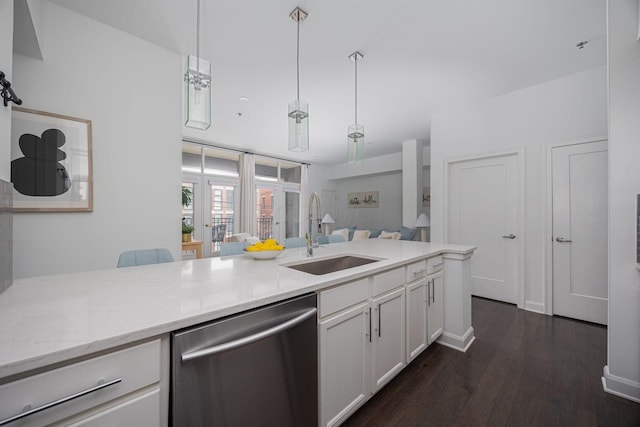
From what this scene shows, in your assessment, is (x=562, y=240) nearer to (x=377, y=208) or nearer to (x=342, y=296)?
(x=342, y=296)

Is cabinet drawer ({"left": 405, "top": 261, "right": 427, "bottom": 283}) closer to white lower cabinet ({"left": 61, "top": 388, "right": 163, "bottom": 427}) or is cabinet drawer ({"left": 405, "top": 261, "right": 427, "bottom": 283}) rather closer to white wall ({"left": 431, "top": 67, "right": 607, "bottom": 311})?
white lower cabinet ({"left": 61, "top": 388, "right": 163, "bottom": 427})

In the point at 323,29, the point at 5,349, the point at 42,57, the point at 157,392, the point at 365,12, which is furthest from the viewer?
the point at 323,29

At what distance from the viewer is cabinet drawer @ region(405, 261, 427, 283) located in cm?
181

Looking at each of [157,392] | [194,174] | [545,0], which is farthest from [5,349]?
[194,174]

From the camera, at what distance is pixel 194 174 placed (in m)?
5.37

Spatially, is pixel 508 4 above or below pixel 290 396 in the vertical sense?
above

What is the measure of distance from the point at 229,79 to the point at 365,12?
1.63 metres

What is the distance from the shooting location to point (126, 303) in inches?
35.3

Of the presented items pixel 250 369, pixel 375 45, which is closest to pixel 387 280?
pixel 250 369

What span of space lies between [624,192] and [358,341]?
1.90m

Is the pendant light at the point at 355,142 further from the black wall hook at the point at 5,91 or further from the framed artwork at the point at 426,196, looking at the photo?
the framed artwork at the point at 426,196

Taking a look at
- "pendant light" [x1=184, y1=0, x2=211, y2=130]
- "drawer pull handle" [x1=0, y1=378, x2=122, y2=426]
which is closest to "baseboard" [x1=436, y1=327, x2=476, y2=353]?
"drawer pull handle" [x1=0, y1=378, x2=122, y2=426]

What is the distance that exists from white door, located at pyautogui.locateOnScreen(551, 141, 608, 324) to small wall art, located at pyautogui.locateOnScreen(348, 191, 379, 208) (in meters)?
4.09

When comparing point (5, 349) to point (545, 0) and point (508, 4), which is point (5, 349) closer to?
point (508, 4)
